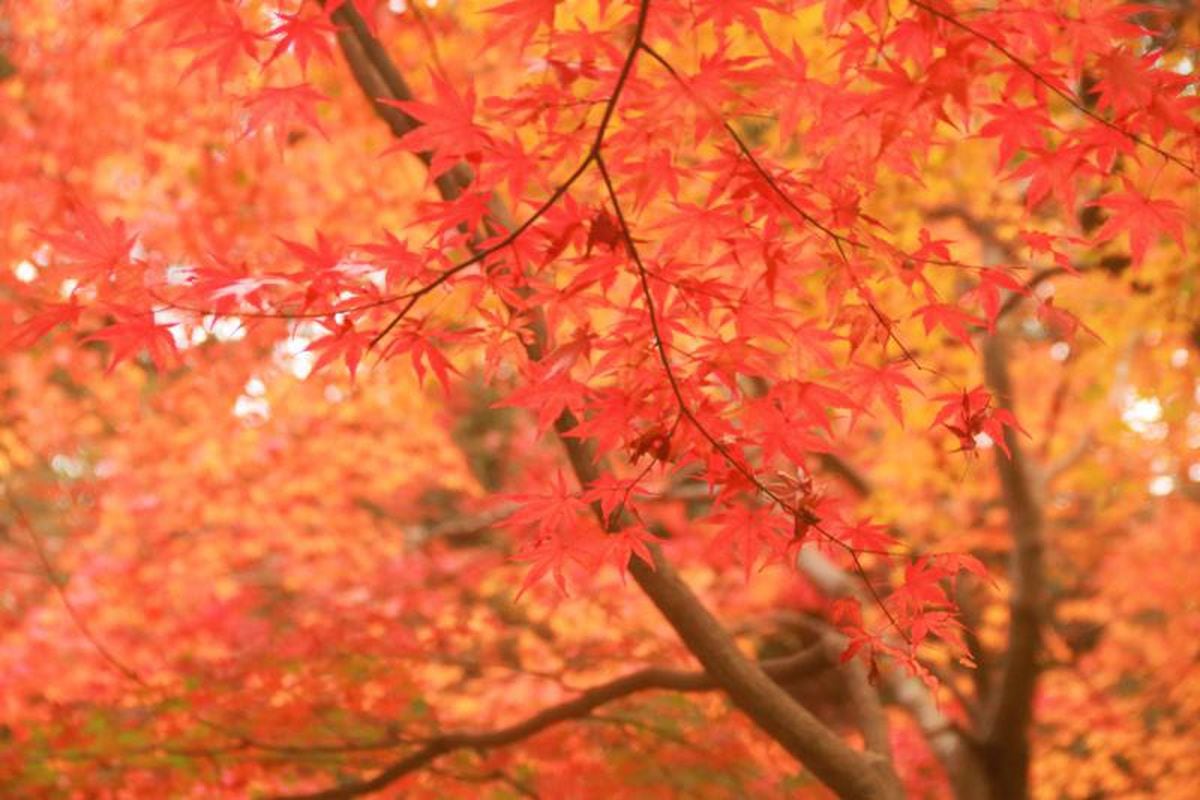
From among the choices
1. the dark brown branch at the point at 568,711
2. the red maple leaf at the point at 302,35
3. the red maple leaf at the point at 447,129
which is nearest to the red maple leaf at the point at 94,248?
the red maple leaf at the point at 302,35

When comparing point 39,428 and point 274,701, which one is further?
point 39,428

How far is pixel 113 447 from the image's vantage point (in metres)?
8.37

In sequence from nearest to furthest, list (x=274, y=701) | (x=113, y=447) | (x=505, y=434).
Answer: (x=274, y=701), (x=113, y=447), (x=505, y=434)

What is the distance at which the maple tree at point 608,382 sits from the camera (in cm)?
216

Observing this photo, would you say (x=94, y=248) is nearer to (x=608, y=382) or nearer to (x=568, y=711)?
(x=568, y=711)

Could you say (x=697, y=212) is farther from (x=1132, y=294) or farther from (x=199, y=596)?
(x=199, y=596)

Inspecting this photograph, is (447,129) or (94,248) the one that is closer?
(447,129)

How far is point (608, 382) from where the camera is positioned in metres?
5.67

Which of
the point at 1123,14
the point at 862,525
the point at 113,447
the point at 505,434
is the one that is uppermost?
the point at 505,434

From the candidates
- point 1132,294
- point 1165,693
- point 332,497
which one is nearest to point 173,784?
point 332,497

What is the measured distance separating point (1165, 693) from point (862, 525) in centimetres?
775

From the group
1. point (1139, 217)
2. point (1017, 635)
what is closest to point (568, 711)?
point (1139, 217)

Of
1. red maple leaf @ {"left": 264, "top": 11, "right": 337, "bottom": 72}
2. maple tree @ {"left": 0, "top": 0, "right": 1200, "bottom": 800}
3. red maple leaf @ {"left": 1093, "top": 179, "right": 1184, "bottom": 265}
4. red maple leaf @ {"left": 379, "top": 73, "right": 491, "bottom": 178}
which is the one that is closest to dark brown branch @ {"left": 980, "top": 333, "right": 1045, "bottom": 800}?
A: maple tree @ {"left": 0, "top": 0, "right": 1200, "bottom": 800}

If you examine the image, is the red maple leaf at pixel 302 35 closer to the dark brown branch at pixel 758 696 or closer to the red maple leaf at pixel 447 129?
the red maple leaf at pixel 447 129
